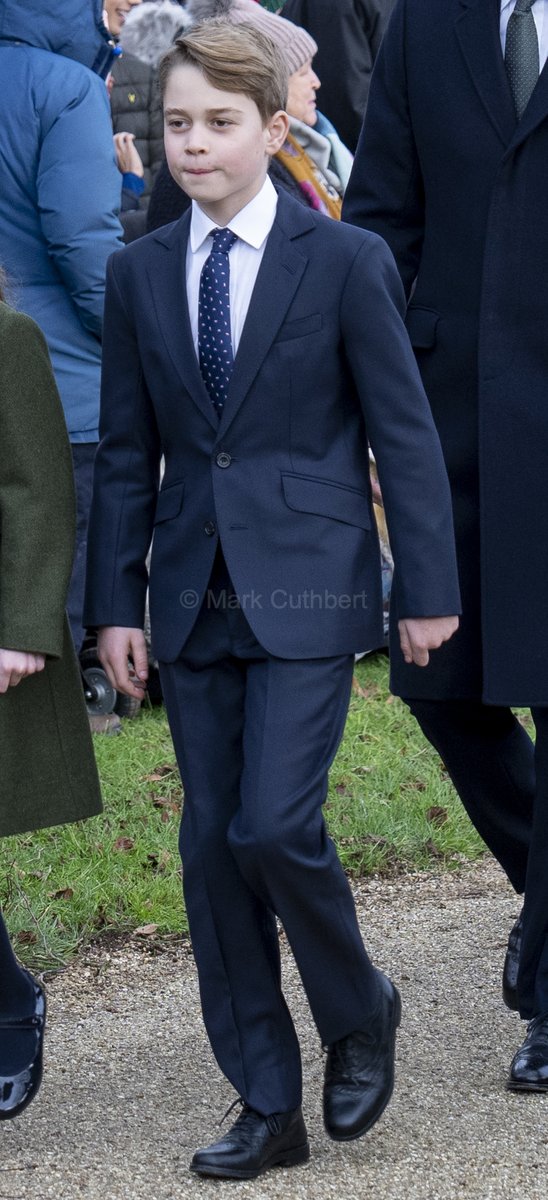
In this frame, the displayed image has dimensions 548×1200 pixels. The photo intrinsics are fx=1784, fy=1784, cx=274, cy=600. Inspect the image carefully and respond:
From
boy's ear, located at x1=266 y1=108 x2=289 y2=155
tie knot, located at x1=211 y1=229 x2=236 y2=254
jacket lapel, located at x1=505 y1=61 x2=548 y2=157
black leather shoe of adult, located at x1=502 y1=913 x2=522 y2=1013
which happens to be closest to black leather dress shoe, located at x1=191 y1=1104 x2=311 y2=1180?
black leather shoe of adult, located at x1=502 y1=913 x2=522 y2=1013

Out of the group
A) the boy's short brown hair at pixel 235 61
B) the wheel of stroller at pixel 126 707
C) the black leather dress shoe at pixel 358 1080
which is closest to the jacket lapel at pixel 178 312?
the boy's short brown hair at pixel 235 61

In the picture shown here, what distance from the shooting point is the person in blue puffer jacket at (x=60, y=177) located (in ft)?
18.0

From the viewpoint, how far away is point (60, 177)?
549 centimetres

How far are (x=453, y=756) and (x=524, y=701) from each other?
1.03 ft

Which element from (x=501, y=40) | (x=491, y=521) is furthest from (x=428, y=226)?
(x=491, y=521)

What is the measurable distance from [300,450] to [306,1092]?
1259mm

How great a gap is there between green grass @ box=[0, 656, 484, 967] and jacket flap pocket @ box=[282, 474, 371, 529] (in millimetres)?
1605

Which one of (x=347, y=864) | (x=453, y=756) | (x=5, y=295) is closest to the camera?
(x=5, y=295)

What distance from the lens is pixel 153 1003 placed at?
392cm

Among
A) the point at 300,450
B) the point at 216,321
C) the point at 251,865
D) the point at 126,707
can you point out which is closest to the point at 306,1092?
the point at 251,865

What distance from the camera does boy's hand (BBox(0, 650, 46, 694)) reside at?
3.10 m

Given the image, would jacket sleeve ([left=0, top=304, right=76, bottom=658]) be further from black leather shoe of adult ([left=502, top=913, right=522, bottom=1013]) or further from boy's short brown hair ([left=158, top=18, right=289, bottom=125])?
black leather shoe of adult ([left=502, top=913, right=522, bottom=1013])

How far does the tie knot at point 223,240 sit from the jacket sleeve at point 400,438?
0.72ft

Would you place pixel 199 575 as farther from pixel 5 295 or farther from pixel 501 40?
pixel 501 40
